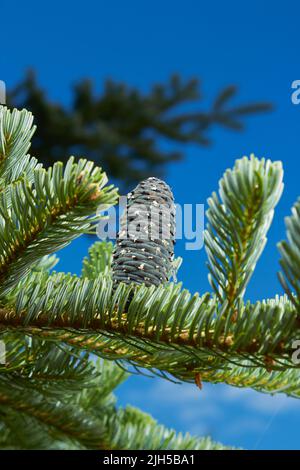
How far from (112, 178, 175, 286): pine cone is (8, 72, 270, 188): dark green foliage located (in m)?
4.89

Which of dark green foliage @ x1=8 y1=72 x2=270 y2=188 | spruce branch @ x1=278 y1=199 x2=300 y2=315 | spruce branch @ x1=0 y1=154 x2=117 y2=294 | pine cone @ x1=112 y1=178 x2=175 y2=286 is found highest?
dark green foliage @ x1=8 y1=72 x2=270 y2=188

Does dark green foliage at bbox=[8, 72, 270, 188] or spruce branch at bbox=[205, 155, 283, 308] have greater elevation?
dark green foliage at bbox=[8, 72, 270, 188]

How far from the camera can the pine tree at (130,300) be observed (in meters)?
0.68

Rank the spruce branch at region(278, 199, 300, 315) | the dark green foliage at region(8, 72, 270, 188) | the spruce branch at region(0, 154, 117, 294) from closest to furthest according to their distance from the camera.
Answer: the spruce branch at region(278, 199, 300, 315) → the spruce branch at region(0, 154, 117, 294) → the dark green foliage at region(8, 72, 270, 188)

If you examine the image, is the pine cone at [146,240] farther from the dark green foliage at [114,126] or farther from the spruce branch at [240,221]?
the dark green foliage at [114,126]

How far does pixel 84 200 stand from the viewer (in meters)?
0.74

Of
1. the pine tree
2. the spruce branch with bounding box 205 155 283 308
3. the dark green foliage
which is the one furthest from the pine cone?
the dark green foliage

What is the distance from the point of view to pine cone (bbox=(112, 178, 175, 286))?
93cm

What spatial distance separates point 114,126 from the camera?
6.22 meters

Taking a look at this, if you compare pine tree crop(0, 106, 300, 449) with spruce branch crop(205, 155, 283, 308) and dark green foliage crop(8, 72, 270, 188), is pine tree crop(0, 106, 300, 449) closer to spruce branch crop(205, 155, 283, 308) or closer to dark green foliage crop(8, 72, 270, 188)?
spruce branch crop(205, 155, 283, 308)

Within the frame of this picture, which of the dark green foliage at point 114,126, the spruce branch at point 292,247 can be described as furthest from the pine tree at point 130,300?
the dark green foliage at point 114,126

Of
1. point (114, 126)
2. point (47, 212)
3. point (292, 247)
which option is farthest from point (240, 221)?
point (114, 126)

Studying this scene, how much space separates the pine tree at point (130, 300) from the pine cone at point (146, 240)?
0.03 m

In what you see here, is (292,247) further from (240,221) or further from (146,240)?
(146,240)
